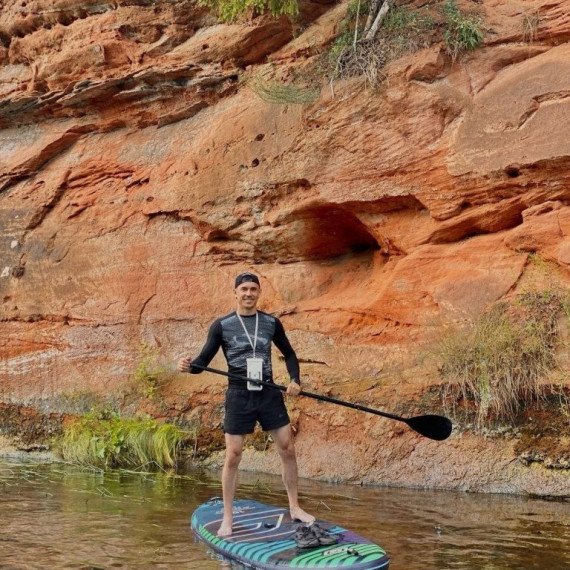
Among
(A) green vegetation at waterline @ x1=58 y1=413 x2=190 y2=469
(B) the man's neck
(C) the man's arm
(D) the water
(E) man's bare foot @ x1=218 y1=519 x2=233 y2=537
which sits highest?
(B) the man's neck

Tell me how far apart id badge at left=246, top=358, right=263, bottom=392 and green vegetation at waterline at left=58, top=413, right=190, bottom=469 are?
142 inches

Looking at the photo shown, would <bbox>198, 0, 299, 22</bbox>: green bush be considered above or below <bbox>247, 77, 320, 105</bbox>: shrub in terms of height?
above

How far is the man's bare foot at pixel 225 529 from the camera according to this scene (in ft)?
20.6

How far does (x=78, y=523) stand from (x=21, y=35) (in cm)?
1052

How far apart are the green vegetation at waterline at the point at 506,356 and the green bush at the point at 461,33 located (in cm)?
333

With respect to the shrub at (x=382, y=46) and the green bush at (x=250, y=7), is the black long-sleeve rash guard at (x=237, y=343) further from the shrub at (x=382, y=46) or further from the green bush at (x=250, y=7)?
the green bush at (x=250, y=7)

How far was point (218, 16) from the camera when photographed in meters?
13.1

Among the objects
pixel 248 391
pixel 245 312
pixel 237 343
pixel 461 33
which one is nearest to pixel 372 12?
pixel 461 33

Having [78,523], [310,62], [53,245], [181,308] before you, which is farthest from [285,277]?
[78,523]

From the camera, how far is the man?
6.49 m

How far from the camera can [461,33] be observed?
10789mm

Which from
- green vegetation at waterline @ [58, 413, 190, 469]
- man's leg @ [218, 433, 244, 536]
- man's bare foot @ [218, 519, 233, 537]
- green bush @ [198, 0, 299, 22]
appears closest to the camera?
man's bare foot @ [218, 519, 233, 537]

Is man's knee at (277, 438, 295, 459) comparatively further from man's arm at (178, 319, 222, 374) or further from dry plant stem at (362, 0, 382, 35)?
dry plant stem at (362, 0, 382, 35)

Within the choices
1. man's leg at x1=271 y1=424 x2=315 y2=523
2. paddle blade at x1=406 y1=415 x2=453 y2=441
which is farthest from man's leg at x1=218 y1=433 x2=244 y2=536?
paddle blade at x1=406 y1=415 x2=453 y2=441
